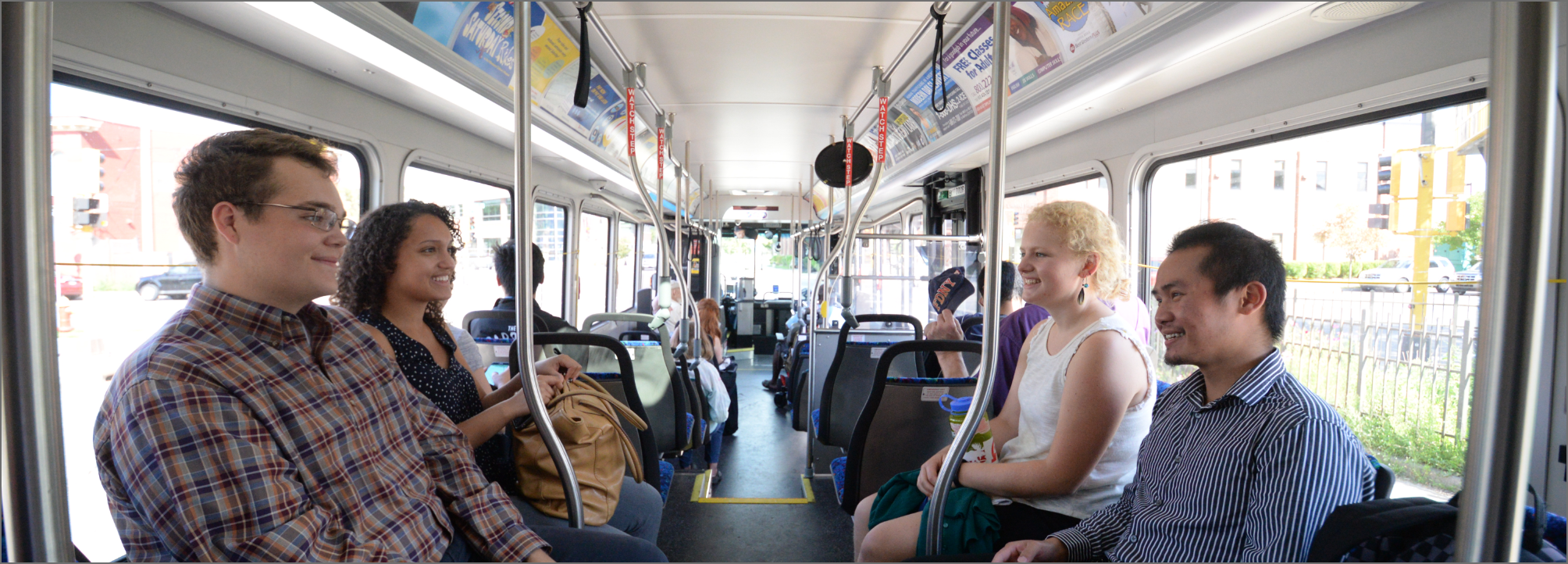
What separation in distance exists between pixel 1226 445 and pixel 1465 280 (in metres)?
1.74

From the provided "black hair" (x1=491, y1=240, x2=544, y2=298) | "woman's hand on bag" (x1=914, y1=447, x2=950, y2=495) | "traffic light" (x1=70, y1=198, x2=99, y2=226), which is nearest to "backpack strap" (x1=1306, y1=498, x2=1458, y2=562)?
"woman's hand on bag" (x1=914, y1=447, x2=950, y2=495)

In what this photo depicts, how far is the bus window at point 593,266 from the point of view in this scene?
6.59 metres

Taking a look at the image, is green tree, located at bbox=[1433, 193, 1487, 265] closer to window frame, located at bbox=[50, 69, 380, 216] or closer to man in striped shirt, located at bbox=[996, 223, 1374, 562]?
man in striped shirt, located at bbox=[996, 223, 1374, 562]

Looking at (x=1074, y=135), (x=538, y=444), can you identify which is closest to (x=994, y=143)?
(x=538, y=444)

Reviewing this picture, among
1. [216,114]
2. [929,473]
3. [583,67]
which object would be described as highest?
[583,67]

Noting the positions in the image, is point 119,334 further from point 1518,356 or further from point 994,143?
point 1518,356

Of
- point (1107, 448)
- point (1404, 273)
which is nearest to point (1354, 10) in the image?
point (1404, 273)


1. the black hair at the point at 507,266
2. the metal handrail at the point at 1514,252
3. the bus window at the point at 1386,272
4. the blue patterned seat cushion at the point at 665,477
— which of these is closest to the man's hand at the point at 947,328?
the bus window at the point at 1386,272

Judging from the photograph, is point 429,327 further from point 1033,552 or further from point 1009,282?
point 1009,282

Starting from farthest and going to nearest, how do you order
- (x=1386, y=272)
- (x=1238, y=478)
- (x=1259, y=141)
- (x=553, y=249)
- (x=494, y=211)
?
(x=553, y=249) → (x=494, y=211) → (x=1259, y=141) → (x=1386, y=272) → (x=1238, y=478)

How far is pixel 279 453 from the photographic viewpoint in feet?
3.56

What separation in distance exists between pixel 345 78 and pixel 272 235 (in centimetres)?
212

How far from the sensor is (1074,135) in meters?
4.23

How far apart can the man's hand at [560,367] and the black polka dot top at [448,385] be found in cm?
23
